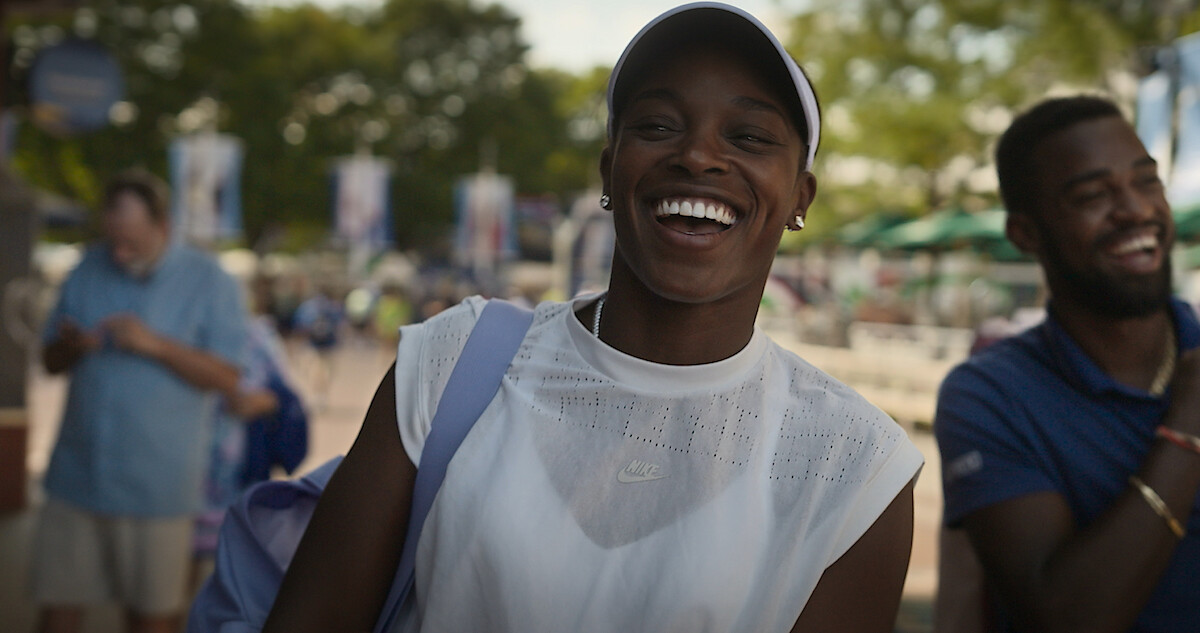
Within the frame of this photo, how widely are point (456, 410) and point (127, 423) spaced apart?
2.68 metres

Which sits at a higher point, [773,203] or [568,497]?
[773,203]

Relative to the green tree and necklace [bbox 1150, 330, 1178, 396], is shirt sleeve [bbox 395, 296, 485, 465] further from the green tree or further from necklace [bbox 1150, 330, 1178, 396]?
the green tree

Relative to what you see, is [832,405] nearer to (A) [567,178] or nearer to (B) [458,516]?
(B) [458,516]

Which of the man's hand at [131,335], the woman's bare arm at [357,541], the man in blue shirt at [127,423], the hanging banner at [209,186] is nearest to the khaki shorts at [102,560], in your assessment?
the man in blue shirt at [127,423]

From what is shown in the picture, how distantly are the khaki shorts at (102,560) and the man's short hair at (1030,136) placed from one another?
3112 millimetres

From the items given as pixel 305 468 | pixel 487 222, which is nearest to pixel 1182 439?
pixel 305 468

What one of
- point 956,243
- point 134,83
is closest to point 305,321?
point 956,243

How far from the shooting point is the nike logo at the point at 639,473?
1502mm

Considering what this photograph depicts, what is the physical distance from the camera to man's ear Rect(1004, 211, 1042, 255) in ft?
7.07

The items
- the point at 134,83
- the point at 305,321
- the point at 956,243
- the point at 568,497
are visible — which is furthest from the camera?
the point at 134,83

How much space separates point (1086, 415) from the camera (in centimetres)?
200

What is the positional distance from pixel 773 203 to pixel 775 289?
845 inches

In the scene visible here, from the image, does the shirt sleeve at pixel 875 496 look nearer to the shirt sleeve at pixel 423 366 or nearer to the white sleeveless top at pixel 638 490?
the white sleeveless top at pixel 638 490

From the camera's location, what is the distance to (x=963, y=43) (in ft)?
52.6
